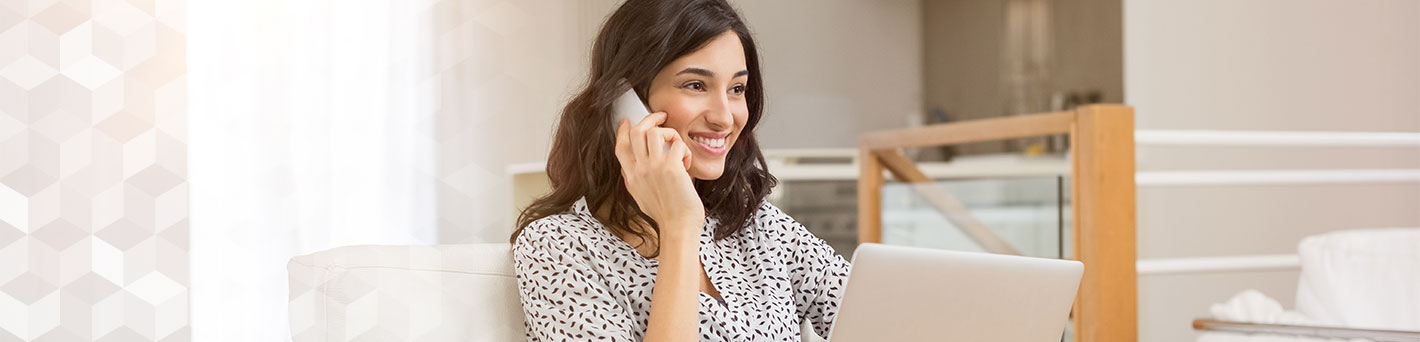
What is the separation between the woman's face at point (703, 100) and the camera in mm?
1336

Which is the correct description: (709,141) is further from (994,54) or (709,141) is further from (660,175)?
(994,54)

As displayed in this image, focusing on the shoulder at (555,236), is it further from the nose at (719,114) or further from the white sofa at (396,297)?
the nose at (719,114)

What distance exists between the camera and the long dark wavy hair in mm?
1325

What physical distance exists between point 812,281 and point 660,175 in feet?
1.31

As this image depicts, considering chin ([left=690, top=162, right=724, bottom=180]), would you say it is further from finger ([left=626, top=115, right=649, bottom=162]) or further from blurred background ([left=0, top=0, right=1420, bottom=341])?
blurred background ([left=0, top=0, right=1420, bottom=341])

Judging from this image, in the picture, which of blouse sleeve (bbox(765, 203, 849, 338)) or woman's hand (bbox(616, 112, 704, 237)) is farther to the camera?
blouse sleeve (bbox(765, 203, 849, 338))

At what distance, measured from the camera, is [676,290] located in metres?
1.19

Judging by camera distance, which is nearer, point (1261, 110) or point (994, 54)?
point (1261, 110)

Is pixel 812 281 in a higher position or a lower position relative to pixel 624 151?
lower

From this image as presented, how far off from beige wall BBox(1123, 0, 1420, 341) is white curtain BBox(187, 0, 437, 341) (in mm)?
3360

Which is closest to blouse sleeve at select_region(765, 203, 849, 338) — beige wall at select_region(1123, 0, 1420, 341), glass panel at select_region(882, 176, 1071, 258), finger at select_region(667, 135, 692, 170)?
finger at select_region(667, 135, 692, 170)

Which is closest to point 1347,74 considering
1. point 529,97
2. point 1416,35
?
point 1416,35
